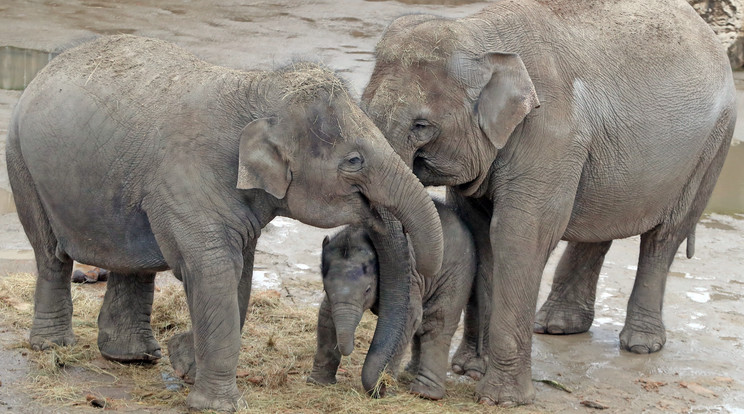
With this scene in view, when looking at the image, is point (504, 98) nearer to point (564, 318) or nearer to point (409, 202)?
point (409, 202)

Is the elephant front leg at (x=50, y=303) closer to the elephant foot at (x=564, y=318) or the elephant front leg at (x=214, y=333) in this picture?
the elephant front leg at (x=214, y=333)

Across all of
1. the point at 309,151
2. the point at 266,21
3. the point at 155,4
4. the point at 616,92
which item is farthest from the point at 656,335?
the point at 155,4

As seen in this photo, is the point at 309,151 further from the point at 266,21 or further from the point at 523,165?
the point at 266,21

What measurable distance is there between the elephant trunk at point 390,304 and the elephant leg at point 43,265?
5.73 feet

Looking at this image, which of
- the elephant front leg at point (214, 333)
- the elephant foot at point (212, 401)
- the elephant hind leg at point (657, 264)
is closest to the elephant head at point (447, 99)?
the elephant front leg at point (214, 333)

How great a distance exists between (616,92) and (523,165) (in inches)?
31.1

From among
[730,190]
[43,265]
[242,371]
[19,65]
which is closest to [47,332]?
[43,265]

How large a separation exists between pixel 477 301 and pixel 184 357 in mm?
1703

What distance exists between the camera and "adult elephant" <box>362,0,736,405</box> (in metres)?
5.66

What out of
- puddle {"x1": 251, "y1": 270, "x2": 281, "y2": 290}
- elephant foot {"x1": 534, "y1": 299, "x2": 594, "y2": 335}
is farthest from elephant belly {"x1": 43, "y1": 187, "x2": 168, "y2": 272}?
elephant foot {"x1": 534, "y1": 299, "x2": 594, "y2": 335}

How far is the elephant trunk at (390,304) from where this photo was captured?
18.6 ft

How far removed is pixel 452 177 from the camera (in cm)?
577

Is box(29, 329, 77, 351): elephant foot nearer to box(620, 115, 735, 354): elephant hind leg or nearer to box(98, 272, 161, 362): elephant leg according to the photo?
box(98, 272, 161, 362): elephant leg

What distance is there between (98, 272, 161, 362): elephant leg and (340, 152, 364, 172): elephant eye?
160cm
